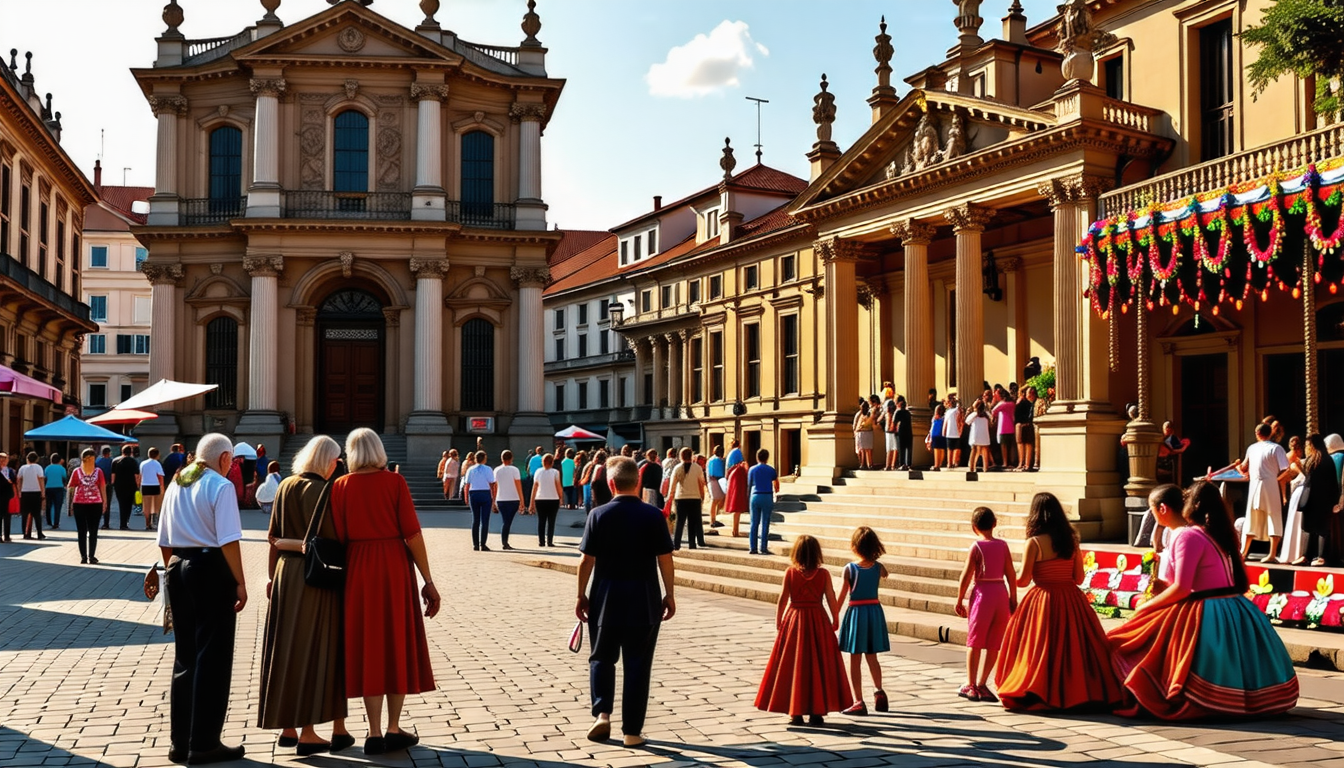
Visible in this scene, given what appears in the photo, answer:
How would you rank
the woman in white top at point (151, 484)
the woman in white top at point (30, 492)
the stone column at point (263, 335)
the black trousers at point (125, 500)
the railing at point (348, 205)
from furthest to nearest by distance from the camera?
the railing at point (348, 205)
the stone column at point (263, 335)
the black trousers at point (125, 500)
the woman in white top at point (151, 484)
the woman in white top at point (30, 492)

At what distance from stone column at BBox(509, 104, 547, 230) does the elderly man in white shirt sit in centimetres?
3229

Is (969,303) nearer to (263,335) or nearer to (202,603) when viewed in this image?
(202,603)

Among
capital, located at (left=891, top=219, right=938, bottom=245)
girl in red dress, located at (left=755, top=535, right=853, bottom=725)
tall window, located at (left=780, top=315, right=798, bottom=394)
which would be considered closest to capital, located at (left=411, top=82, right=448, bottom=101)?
tall window, located at (left=780, top=315, right=798, bottom=394)

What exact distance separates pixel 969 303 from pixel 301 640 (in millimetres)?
17509

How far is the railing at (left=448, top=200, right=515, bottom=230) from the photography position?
128 feet

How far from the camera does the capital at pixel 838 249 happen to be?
85.3 feet

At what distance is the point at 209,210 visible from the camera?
1500 inches

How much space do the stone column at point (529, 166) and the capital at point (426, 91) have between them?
104 inches

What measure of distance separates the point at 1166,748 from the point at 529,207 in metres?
33.5

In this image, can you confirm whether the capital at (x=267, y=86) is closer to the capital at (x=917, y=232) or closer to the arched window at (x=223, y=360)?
the arched window at (x=223, y=360)

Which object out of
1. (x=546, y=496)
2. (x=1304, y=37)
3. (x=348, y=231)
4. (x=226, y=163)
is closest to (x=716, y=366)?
(x=348, y=231)

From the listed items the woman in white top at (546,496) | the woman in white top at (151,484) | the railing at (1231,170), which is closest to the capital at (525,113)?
the woman in white top at (151,484)

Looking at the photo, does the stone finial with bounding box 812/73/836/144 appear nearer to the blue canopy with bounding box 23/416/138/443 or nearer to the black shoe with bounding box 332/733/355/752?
the blue canopy with bounding box 23/416/138/443

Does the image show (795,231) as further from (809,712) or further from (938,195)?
(809,712)
